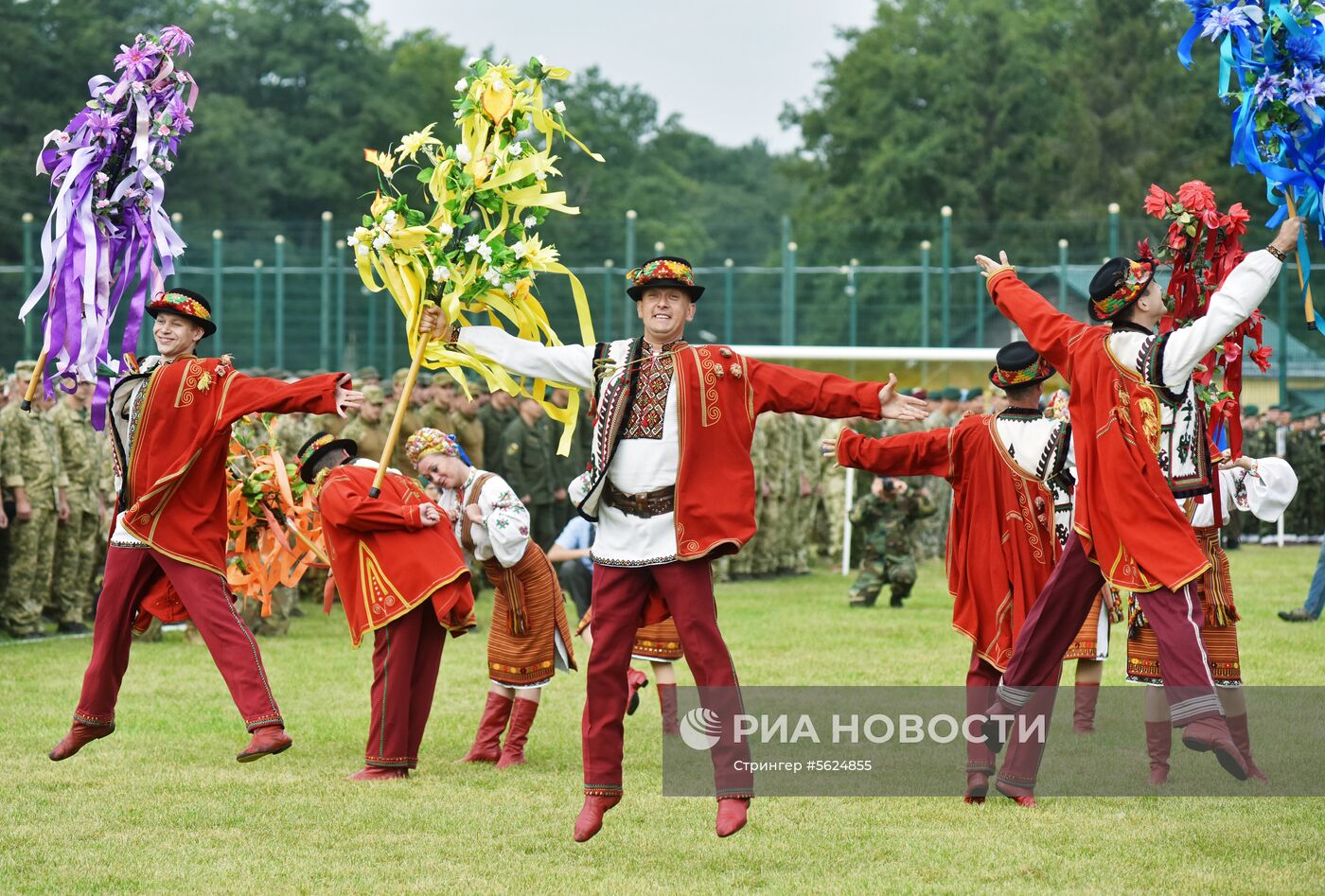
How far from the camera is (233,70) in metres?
57.8

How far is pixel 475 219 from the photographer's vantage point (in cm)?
725

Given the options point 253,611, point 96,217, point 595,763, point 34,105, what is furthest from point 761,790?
point 34,105

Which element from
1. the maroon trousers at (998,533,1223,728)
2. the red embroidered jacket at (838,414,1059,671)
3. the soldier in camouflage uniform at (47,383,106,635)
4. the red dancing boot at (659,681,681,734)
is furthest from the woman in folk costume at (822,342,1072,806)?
the soldier in camouflage uniform at (47,383,106,635)

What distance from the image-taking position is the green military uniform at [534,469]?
56.4ft

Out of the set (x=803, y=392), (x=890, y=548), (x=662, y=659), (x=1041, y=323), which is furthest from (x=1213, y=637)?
(x=890, y=548)

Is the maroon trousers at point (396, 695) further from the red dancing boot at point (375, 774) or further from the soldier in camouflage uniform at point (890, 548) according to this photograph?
the soldier in camouflage uniform at point (890, 548)

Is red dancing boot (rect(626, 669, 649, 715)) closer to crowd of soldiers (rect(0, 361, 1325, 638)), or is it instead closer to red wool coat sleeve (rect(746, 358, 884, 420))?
crowd of soldiers (rect(0, 361, 1325, 638))

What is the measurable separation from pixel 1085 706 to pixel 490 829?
383 centimetres

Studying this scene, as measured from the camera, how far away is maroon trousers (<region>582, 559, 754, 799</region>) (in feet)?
22.1

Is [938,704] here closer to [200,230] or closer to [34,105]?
[200,230]

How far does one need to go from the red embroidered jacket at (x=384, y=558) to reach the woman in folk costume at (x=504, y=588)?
0.28 metres

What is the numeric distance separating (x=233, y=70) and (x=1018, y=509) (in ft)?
175

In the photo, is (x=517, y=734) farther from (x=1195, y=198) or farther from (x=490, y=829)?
(x=1195, y=198)

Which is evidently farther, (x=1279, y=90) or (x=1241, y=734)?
(x=1241, y=734)
